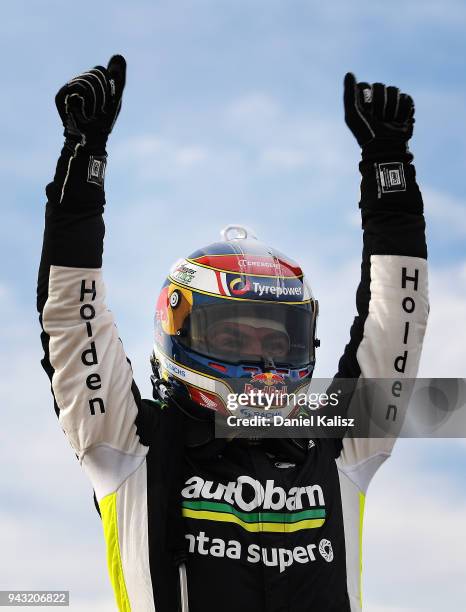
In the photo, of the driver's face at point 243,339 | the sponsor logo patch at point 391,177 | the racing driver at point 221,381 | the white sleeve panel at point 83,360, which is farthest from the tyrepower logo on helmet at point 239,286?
the sponsor logo patch at point 391,177

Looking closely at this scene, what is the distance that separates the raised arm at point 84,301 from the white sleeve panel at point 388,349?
1.64 metres

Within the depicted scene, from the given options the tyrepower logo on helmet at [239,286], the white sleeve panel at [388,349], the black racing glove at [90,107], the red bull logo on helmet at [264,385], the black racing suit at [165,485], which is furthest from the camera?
the white sleeve panel at [388,349]

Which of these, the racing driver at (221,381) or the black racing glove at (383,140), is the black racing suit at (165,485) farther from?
the black racing glove at (383,140)

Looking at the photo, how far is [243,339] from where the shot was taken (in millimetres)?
6359

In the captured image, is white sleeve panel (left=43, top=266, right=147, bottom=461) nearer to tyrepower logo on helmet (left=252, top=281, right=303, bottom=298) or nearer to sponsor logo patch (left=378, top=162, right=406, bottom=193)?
tyrepower logo on helmet (left=252, top=281, right=303, bottom=298)

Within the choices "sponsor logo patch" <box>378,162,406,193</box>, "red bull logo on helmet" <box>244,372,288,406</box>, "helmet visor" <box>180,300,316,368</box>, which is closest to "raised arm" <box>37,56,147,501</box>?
"helmet visor" <box>180,300,316,368</box>

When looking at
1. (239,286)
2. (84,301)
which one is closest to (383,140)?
(239,286)

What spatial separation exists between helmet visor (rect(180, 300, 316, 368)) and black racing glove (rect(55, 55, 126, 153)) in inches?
52.3

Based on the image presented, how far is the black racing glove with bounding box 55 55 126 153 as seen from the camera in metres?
5.79

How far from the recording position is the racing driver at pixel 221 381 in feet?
18.7

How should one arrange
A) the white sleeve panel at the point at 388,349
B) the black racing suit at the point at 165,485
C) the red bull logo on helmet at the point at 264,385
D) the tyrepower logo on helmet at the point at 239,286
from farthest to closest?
1. the white sleeve panel at the point at 388,349
2. the tyrepower logo on helmet at the point at 239,286
3. the red bull logo on helmet at the point at 264,385
4. the black racing suit at the point at 165,485

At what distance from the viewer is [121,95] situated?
6.03 m

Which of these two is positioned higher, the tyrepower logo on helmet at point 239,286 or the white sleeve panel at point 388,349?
the tyrepower logo on helmet at point 239,286

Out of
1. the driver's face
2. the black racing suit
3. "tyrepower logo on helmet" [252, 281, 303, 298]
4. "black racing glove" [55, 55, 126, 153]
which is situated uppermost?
"black racing glove" [55, 55, 126, 153]
